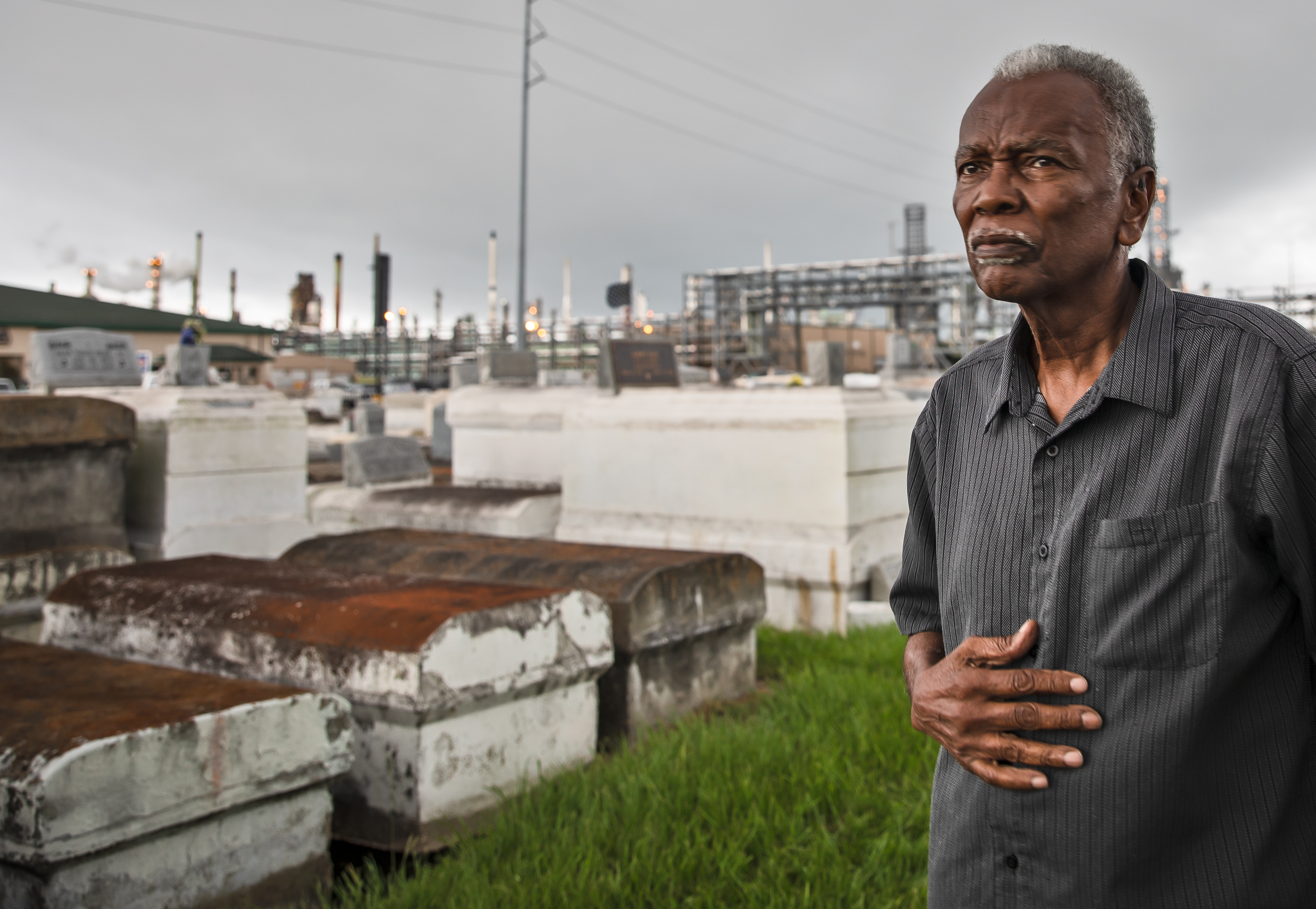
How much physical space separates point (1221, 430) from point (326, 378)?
52.4 metres

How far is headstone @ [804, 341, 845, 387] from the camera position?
672 centimetres

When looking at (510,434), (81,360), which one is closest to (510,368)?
(510,434)

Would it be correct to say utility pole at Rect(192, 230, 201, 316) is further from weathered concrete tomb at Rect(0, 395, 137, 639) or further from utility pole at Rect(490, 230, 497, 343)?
weathered concrete tomb at Rect(0, 395, 137, 639)

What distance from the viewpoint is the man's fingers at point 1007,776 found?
135 cm

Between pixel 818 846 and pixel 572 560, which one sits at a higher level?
pixel 572 560

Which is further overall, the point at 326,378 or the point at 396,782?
the point at 326,378

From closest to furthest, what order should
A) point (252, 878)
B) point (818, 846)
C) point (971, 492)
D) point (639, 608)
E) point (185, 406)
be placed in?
point (971, 492) < point (252, 878) < point (818, 846) < point (639, 608) < point (185, 406)

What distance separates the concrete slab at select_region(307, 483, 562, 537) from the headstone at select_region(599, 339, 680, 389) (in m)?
0.91

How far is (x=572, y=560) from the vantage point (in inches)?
177

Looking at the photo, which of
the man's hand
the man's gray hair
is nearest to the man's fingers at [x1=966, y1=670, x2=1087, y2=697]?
the man's hand

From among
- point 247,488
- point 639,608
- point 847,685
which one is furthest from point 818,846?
point 247,488

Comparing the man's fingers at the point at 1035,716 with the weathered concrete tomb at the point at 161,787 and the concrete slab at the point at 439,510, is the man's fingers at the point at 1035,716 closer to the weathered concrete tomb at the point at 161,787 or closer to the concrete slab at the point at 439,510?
the weathered concrete tomb at the point at 161,787

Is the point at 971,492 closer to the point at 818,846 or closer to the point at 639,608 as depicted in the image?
the point at 818,846

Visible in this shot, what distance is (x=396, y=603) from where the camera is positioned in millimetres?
3406
